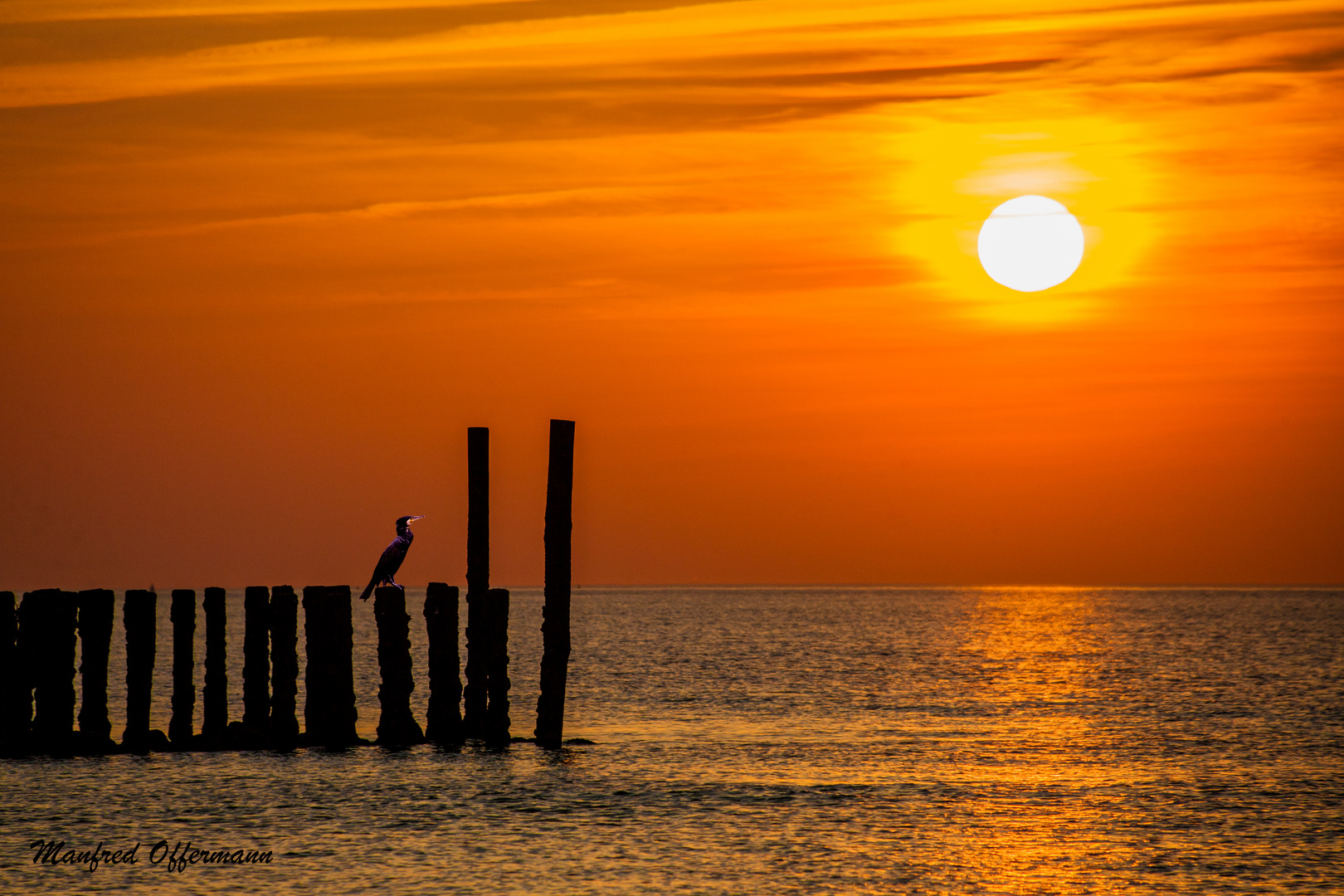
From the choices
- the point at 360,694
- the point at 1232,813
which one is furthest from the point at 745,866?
the point at 360,694

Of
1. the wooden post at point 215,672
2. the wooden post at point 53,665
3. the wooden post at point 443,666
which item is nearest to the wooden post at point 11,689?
the wooden post at point 53,665

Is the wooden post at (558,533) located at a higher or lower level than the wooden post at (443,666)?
higher

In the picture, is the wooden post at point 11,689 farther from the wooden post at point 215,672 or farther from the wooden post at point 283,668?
the wooden post at point 283,668

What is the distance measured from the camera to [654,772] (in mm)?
23297

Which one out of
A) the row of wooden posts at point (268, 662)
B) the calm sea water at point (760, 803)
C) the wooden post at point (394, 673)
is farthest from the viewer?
the wooden post at point (394, 673)

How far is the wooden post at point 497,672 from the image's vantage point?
76.1ft

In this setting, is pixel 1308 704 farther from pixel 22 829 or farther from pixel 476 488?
pixel 22 829

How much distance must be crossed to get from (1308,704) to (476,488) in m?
23.3

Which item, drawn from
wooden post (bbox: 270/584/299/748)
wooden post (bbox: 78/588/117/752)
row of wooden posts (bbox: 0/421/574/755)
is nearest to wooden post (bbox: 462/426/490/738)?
row of wooden posts (bbox: 0/421/574/755)

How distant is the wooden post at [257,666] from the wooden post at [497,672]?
3215 millimetres

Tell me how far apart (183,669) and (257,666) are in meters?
1.05

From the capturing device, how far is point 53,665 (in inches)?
850

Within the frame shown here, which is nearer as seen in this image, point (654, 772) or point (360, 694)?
point (654, 772)

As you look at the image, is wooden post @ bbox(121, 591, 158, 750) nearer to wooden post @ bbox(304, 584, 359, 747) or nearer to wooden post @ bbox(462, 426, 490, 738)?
wooden post @ bbox(304, 584, 359, 747)
